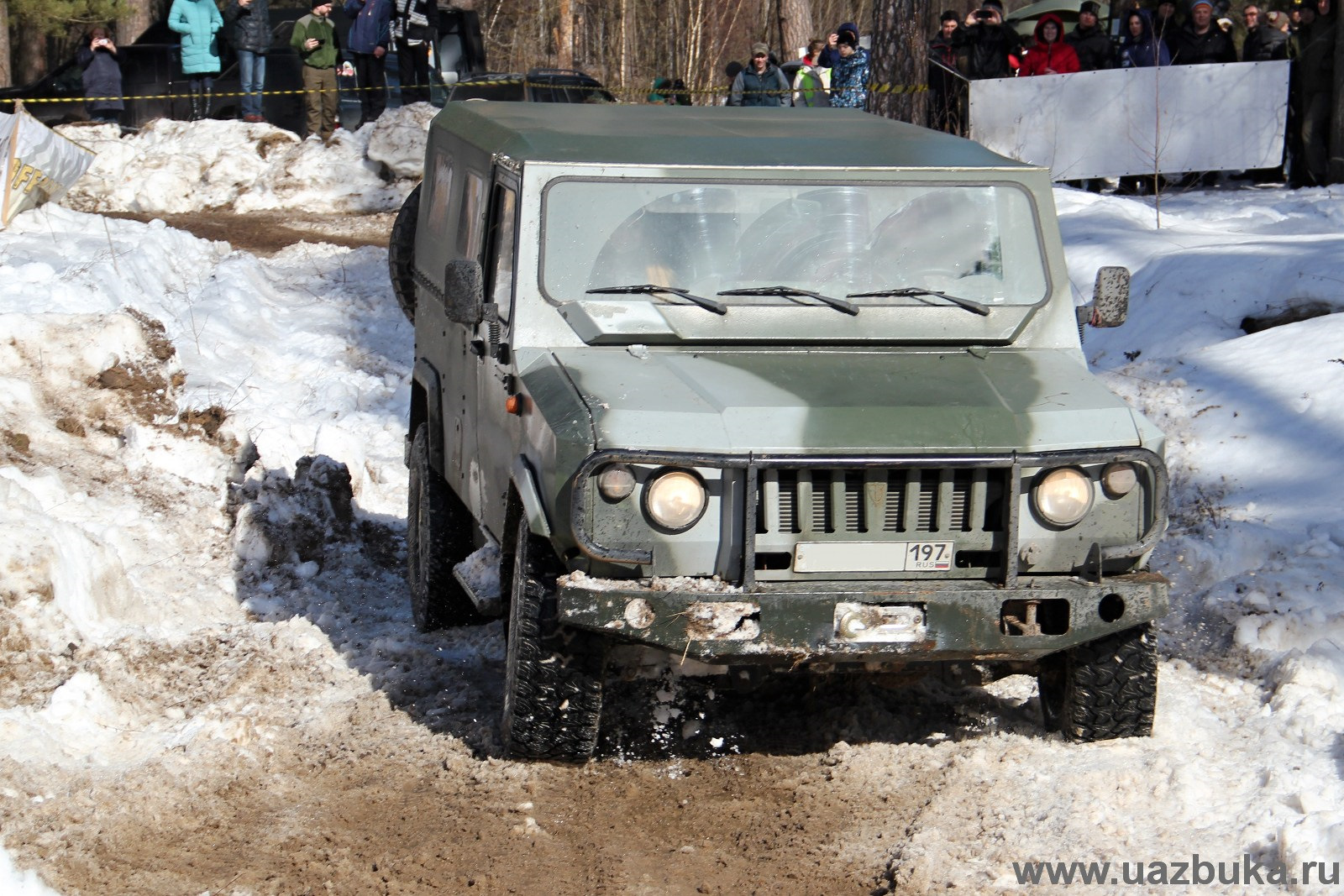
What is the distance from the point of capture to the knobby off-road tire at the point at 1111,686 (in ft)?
17.9

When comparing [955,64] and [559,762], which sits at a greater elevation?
[955,64]

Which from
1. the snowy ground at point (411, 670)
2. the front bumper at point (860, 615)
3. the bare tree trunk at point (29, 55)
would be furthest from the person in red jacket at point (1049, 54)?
the bare tree trunk at point (29, 55)

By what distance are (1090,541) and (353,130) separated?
51.2 ft

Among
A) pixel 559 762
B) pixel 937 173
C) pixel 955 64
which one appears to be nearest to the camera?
pixel 559 762

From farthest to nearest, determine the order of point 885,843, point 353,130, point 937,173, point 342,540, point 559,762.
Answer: point 353,130 < point 342,540 < point 937,173 < point 559,762 < point 885,843

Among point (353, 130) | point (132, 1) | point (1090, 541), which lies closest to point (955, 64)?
point (353, 130)

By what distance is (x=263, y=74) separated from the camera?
20.2 meters

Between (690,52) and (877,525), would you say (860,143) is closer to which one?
(877,525)

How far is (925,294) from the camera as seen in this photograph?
5906 millimetres

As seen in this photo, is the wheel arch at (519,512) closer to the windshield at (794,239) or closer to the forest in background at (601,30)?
the windshield at (794,239)

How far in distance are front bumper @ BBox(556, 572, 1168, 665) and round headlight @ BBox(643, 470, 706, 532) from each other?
0.64 feet

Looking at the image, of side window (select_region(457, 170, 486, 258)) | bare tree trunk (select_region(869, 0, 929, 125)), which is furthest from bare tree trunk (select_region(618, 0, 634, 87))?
side window (select_region(457, 170, 486, 258))

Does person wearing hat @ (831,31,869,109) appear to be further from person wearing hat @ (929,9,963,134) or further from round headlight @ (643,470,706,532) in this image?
round headlight @ (643,470,706,532)

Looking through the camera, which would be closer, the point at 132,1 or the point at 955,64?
the point at 955,64
